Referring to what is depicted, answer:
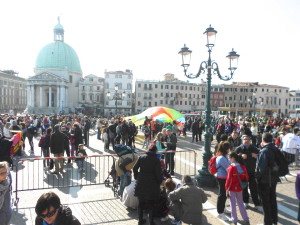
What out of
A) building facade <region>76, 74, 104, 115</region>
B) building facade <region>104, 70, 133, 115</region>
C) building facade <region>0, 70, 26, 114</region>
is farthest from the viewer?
building facade <region>76, 74, 104, 115</region>

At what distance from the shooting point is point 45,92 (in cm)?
7962

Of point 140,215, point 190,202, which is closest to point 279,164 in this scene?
point 190,202

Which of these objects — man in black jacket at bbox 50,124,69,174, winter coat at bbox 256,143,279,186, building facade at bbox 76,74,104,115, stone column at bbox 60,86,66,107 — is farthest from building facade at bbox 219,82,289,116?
winter coat at bbox 256,143,279,186

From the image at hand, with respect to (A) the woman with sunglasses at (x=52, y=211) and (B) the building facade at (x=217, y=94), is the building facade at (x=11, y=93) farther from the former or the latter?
(A) the woman with sunglasses at (x=52, y=211)

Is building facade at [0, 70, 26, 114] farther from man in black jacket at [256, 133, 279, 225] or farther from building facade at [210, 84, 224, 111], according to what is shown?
man in black jacket at [256, 133, 279, 225]

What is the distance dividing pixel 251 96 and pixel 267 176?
80889mm

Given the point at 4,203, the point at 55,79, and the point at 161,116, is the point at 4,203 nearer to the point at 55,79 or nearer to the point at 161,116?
the point at 161,116

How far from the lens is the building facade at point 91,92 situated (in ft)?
269

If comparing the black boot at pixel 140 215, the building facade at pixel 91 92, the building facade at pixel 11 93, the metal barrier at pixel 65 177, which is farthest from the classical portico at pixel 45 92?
the black boot at pixel 140 215

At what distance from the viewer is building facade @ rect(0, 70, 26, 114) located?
79.0m

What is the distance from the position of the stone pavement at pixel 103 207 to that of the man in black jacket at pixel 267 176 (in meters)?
0.57

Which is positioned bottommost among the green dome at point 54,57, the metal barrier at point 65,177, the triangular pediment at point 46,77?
the metal barrier at point 65,177

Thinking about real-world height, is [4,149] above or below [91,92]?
below

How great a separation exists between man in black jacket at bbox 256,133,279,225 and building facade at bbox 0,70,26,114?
78.0 metres
